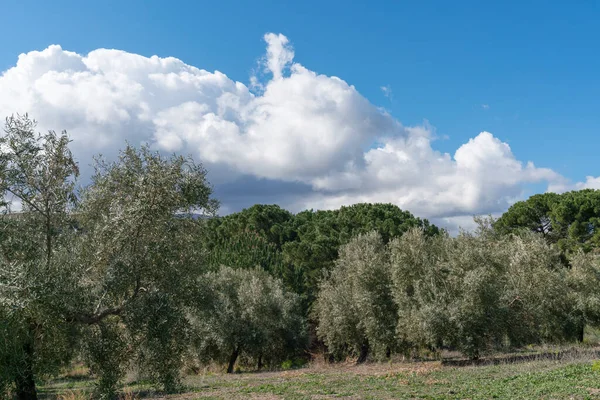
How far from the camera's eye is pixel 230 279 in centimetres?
4509

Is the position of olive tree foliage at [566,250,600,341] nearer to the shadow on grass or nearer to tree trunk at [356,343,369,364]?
the shadow on grass

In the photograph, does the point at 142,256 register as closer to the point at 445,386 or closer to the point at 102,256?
the point at 102,256

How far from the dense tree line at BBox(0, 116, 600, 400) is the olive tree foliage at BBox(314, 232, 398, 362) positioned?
137 millimetres

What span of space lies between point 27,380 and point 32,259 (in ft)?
12.6

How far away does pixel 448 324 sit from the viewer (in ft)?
98.3

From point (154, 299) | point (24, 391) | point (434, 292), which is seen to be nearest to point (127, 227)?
point (154, 299)

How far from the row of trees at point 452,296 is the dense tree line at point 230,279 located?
128 millimetres

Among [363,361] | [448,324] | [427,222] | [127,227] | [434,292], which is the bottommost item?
[363,361]

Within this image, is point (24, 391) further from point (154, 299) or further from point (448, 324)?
point (448, 324)

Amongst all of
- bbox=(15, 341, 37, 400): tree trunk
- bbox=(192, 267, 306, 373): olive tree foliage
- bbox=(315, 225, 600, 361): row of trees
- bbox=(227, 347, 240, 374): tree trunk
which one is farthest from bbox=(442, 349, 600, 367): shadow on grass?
bbox=(15, 341, 37, 400): tree trunk

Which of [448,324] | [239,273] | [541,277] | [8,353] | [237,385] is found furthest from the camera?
[239,273]

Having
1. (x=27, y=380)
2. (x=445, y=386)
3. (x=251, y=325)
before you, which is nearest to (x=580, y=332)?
(x=445, y=386)

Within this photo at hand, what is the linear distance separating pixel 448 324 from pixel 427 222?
2407 cm

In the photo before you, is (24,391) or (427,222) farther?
(427,222)
